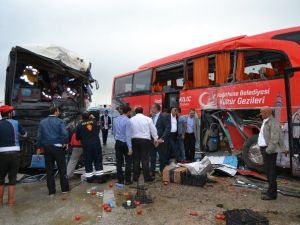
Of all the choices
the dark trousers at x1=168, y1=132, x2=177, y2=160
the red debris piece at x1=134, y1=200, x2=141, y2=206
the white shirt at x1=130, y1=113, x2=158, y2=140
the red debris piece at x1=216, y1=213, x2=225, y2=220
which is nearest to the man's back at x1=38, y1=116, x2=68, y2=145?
the white shirt at x1=130, y1=113, x2=158, y2=140

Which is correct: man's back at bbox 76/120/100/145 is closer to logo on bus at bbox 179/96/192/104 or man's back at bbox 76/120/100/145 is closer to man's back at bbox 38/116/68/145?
man's back at bbox 38/116/68/145

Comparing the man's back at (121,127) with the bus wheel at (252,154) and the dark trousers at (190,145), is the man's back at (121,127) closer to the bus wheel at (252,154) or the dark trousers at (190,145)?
the bus wheel at (252,154)

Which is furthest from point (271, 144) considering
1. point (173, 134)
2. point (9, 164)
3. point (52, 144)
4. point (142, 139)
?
point (9, 164)

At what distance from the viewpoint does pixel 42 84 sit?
34.9 ft

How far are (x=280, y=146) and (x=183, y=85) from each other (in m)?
5.37

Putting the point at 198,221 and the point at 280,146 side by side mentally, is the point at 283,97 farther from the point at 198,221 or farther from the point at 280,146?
the point at 198,221

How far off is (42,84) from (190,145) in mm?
4755

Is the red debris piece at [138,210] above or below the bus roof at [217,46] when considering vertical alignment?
below

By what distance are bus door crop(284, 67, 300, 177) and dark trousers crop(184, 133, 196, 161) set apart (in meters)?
3.51

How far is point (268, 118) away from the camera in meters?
6.52

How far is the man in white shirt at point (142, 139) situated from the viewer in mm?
8070

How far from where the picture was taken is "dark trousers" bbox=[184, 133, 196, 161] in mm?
10906

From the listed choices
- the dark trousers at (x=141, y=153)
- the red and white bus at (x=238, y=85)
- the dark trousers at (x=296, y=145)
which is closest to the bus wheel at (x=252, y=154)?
the red and white bus at (x=238, y=85)

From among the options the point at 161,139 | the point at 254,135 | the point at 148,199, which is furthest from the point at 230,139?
the point at 148,199
